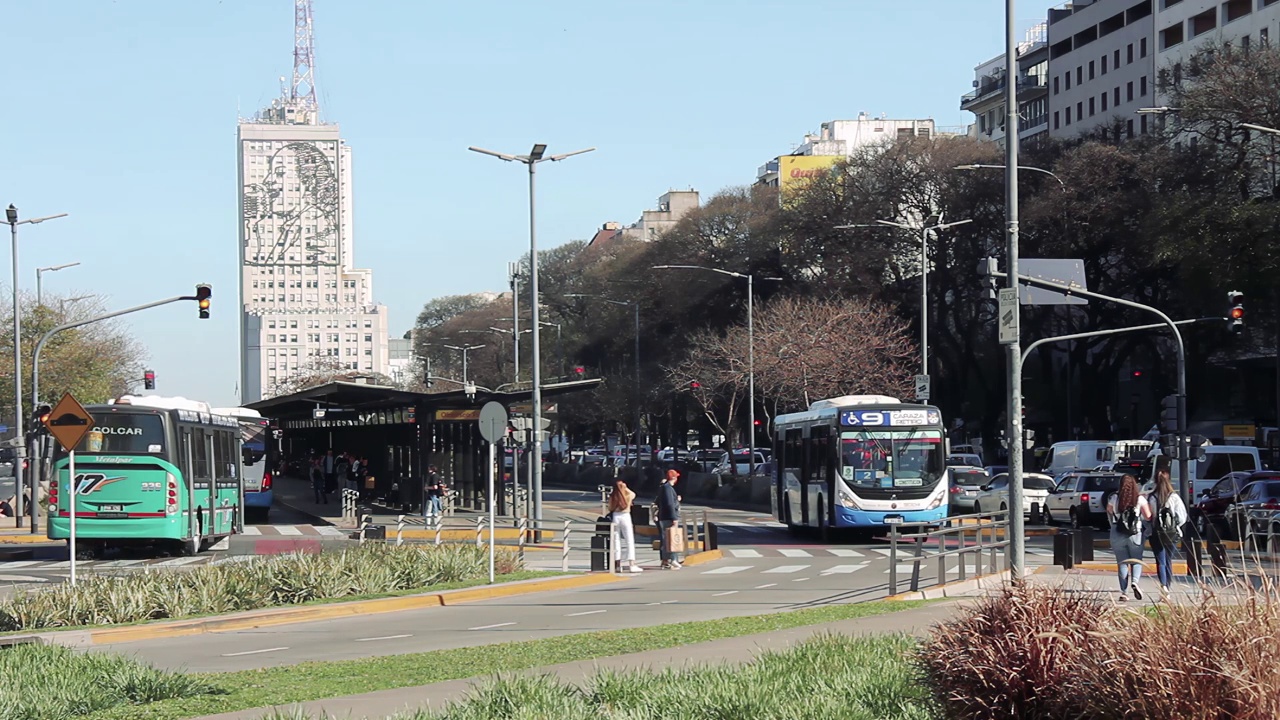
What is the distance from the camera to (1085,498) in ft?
141

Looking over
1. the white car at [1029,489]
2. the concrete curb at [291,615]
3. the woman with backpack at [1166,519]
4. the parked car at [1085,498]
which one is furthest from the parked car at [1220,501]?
the concrete curb at [291,615]

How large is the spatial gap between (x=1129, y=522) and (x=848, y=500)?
1528 cm

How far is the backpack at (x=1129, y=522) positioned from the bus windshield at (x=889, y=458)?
1473cm

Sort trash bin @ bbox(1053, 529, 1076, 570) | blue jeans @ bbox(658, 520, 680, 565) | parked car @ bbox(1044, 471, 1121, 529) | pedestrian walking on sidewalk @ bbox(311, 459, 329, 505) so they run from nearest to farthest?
1. trash bin @ bbox(1053, 529, 1076, 570)
2. blue jeans @ bbox(658, 520, 680, 565)
3. parked car @ bbox(1044, 471, 1121, 529)
4. pedestrian walking on sidewalk @ bbox(311, 459, 329, 505)

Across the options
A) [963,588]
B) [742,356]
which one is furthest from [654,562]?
[742,356]

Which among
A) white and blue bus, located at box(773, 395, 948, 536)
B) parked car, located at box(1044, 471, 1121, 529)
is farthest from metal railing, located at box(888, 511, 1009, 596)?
parked car, located at box(1044, 471, 1121, 529)

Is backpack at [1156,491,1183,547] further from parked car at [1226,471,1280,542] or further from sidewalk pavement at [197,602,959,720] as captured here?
parked car at [1226,471,1280,542]

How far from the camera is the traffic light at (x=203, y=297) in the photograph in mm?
37906

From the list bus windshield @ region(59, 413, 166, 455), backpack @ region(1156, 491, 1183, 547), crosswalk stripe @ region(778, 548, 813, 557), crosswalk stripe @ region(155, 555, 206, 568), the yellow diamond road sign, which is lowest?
crosswalk stripe @ region(778, 548, 813, 557)

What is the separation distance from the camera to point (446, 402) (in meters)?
41.9

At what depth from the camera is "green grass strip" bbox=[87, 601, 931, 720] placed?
34.8 feet

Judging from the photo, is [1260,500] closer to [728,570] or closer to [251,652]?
[728,570]

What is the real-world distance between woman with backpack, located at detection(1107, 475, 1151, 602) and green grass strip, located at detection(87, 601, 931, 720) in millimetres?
4674

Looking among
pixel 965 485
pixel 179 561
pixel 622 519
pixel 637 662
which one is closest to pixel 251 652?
pixel 637 662
